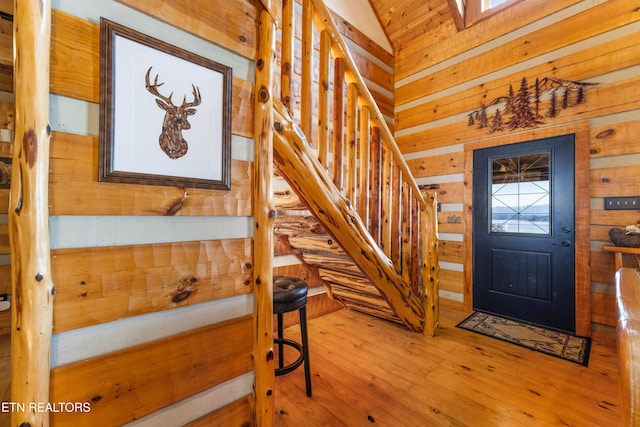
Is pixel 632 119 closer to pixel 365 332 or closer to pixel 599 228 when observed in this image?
pixel 599 228

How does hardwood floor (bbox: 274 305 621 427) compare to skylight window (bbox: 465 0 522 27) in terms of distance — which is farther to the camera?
skylight window (bbox: 465 0 522 27)

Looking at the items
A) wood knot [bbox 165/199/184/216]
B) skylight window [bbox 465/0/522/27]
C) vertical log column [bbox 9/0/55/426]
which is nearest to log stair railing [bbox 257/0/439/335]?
wood knot [bbox 165/199/184/216]

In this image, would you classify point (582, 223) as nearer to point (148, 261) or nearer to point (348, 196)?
point (348, 196)

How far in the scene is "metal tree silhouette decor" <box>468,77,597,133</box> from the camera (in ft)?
8.64

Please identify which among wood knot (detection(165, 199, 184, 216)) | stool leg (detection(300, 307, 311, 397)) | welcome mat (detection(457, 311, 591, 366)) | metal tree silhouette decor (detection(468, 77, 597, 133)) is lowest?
welcome mat (detection(457, 311, 591, 366))

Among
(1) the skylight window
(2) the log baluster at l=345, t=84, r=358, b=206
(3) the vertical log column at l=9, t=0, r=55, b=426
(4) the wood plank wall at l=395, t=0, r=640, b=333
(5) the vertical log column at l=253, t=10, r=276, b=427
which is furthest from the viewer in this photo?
(1) the skylight window

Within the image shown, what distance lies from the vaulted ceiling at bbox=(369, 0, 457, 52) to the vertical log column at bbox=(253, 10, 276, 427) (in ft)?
11.0

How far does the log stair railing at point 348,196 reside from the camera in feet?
5.01

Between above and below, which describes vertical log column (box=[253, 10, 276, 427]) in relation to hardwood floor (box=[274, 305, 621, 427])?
above

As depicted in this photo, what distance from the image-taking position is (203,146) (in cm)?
102

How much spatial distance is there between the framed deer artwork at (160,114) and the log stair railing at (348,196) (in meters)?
0.27

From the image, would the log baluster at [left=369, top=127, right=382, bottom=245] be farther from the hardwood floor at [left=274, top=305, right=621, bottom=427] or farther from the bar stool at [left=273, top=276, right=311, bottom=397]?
the hardwood floor at [left=274, top=305, right=621, bottom=427]

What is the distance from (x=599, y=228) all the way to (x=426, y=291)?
1.67m

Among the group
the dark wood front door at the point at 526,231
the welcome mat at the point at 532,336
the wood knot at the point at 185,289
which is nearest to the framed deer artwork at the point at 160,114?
the wood knot at the point at 185,289
